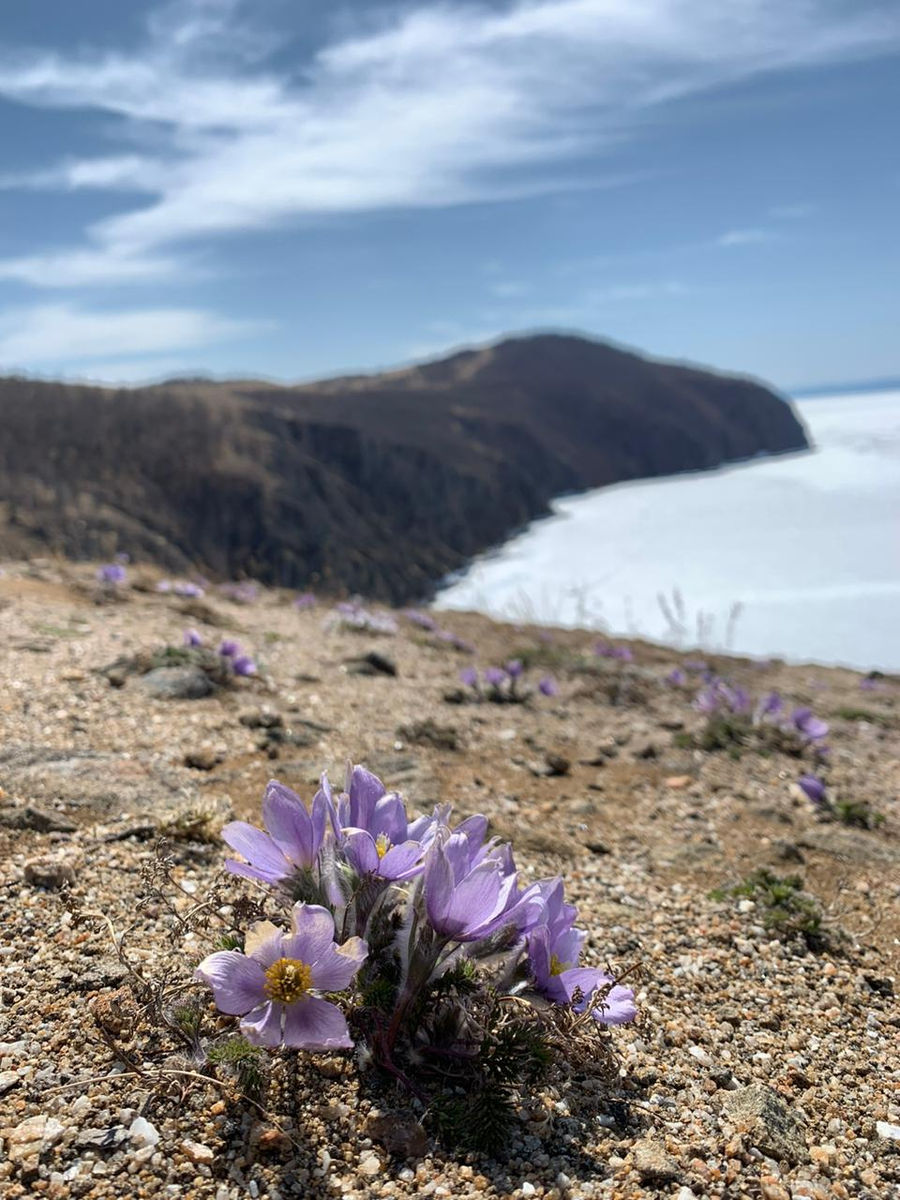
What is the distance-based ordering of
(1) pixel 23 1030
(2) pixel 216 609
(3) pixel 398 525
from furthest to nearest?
(3) pixel 398 525, (2) pixel 216 609, (1) pixel 23 1030

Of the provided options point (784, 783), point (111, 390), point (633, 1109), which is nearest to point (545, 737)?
point (784, 783)

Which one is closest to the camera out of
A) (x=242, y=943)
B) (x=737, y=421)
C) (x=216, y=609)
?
(x=242, y=943)

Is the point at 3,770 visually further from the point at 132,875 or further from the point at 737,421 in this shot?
the point at 737,421

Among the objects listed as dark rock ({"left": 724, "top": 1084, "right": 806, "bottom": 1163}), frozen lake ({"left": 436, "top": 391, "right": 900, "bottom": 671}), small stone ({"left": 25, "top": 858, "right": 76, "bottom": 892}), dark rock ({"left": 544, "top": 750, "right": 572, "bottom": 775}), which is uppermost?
small stone ({"left": 25, "top": 858, "right": 76, "bottom": 892})

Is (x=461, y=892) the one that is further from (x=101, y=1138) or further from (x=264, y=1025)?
(x=101, y=1138)

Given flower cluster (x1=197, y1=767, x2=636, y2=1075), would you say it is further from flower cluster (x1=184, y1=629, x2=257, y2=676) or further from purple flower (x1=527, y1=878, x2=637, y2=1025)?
flower cluster (x1=184, y1=629, x2=257, y2=676)

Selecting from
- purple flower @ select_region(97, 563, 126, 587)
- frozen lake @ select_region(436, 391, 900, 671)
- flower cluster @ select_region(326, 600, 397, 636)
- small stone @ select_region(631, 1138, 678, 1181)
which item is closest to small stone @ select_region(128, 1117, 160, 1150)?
small stone @ select_region(631, 1138, 678, 1181)

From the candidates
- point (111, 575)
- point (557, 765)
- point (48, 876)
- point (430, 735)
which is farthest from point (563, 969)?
point (111, 575)
